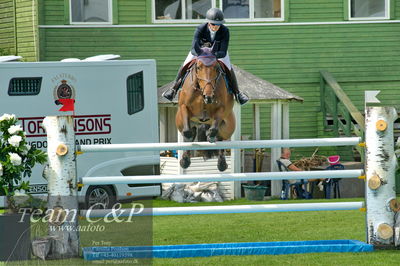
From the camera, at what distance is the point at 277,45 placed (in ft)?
63.3

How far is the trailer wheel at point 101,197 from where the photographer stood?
1466cm

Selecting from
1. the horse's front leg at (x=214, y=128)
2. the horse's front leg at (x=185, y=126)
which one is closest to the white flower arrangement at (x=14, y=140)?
the horse's front leg at (x=185, y=126)

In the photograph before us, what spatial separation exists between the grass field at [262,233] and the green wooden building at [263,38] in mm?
6306

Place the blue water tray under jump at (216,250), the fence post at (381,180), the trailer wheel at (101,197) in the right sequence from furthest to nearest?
the trailer wheel at (101,197) < the fence post at (381,180) < the blue water tray under jump at (216,250)

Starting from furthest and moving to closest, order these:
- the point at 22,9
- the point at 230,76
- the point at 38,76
Result: the point at 22,9
the point at 38,76
the point at 230,76

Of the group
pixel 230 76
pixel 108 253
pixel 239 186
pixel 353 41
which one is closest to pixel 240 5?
pixel 353 41

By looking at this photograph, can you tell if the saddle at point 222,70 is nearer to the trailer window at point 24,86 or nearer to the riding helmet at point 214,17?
the riding helmet at point 214,17

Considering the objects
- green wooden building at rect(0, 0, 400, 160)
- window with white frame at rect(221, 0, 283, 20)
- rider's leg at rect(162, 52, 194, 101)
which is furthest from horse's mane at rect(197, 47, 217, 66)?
window with white frame at rect(221, 0, 283, 20)

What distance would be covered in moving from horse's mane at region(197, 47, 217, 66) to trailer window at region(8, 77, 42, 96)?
19.2ft

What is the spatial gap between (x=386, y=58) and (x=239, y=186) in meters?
5.28

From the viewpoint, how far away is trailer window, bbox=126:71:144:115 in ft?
49.6

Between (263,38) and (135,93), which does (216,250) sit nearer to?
(135,93)

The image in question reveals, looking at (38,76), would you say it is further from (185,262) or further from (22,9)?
(185,262)

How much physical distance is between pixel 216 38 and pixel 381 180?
101 inches
